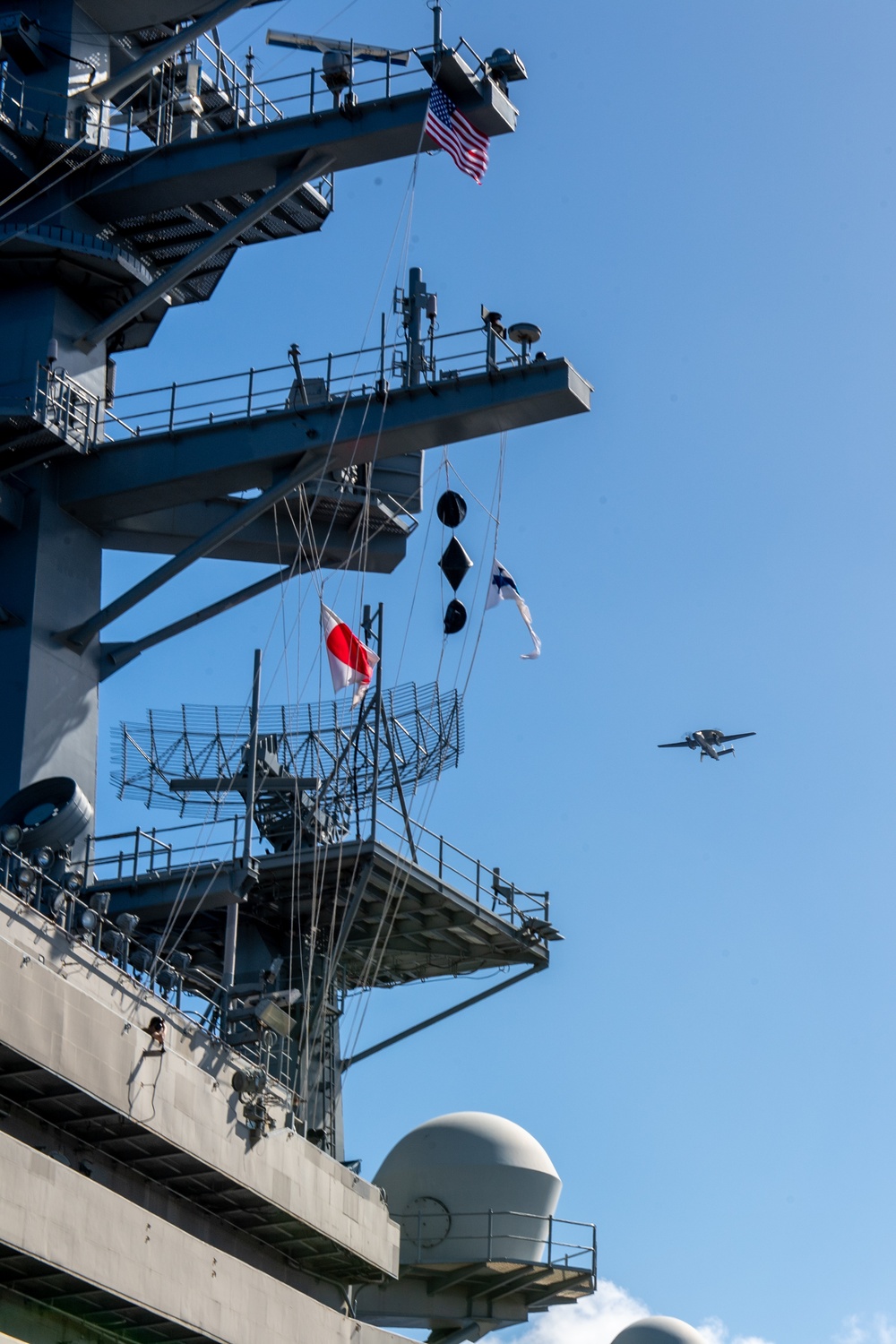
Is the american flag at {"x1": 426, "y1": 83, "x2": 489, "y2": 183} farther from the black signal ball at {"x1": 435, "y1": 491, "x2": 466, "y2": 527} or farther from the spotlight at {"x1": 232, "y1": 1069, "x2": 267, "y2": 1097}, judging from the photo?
the spotlight at {"x1": 232, "y1": 1069, "x2": 267, "y2": 1097}

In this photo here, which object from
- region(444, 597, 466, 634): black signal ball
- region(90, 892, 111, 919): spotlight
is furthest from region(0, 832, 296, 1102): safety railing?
region(444, 597, 466, 634): black signal ball

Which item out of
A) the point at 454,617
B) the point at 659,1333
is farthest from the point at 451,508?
the point at 659,1333

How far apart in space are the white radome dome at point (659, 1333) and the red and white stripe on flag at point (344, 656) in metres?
14.7

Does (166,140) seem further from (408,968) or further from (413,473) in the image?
(408,968)

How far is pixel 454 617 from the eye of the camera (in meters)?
34.5

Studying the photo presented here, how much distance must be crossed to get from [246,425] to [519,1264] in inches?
589

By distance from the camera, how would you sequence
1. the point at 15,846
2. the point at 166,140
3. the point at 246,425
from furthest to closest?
1. the point at 166,140
2. the point at 246,425
3. the point at 15,846

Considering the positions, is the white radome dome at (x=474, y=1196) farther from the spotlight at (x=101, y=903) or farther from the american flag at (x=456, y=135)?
the american flag at (x=456, y=135)

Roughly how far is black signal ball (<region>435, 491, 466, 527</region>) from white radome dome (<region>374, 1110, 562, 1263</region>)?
10.6m

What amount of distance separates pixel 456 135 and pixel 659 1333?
22845 millimetres

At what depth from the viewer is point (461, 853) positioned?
3472 centimetres

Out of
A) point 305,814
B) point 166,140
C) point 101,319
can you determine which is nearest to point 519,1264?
point 305,814

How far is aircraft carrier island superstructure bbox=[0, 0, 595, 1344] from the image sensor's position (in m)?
23.8

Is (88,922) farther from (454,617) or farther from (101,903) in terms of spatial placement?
(454,617)
